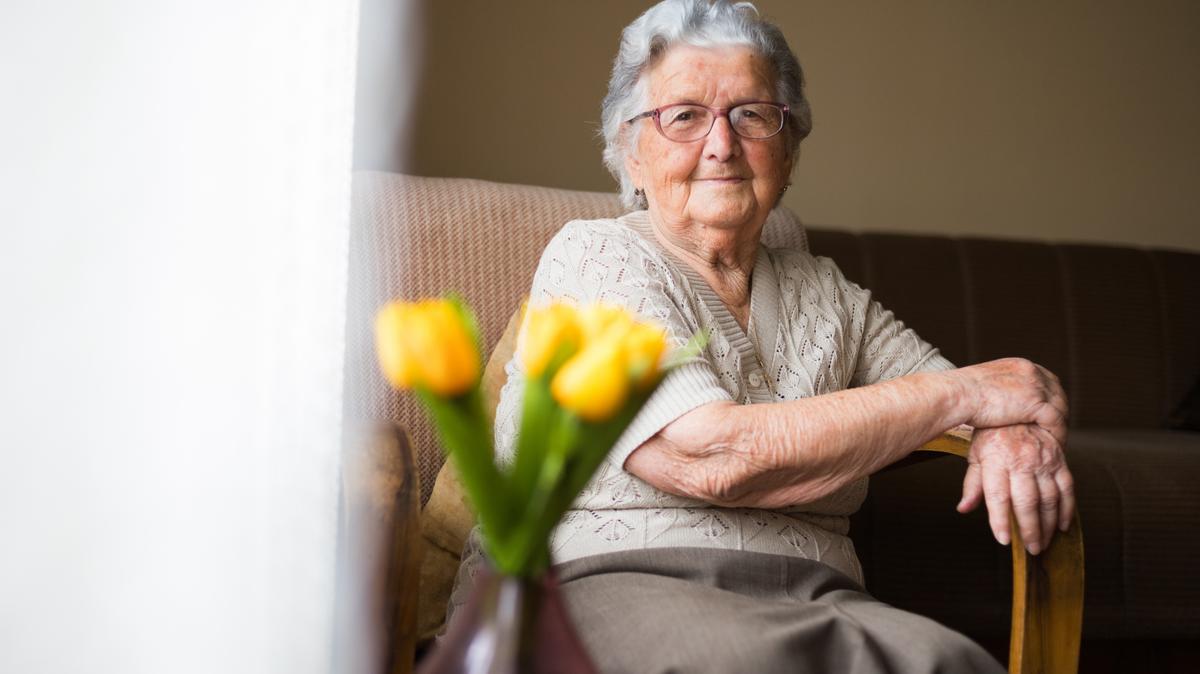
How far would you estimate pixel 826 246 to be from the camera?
227cm

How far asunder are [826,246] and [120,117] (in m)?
1.73

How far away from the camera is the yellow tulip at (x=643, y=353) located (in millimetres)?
532

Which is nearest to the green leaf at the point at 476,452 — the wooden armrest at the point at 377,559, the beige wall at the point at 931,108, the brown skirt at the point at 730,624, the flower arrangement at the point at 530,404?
the flower arrangement at the point at 530,404

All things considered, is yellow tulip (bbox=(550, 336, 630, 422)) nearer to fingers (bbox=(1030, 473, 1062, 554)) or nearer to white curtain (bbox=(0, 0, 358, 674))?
white curtain (bbox=(0, 0, 358, 674))

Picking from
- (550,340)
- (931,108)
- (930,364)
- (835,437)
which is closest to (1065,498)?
(835,437)

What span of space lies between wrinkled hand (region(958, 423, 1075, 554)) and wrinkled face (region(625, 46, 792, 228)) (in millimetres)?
427

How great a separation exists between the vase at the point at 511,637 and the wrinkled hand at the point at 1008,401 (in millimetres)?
730

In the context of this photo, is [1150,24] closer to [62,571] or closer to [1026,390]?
[1026,390]

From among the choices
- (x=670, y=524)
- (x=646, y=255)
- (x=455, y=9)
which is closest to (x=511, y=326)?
(x=646, y=255)

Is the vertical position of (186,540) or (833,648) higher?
(186,540)

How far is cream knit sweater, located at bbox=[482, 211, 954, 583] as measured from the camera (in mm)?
1176

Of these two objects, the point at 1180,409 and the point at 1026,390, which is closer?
the point at 1026,390

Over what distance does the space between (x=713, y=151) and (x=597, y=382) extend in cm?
89

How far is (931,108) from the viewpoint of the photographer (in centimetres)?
288
